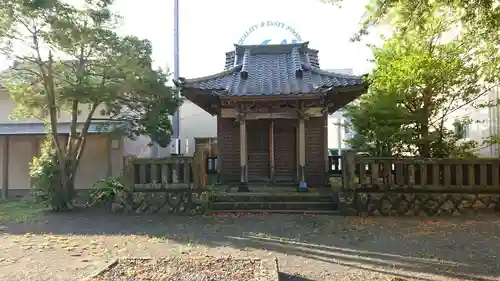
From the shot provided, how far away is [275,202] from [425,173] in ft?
12.3

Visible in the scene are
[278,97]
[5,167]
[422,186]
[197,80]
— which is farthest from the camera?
[5,167]

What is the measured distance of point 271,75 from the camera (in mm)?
12445

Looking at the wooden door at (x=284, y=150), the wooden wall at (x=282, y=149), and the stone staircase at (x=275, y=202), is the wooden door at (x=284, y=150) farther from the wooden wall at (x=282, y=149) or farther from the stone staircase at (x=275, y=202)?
the stone staircase at (x=275, y=202)

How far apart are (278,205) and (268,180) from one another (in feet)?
9.04

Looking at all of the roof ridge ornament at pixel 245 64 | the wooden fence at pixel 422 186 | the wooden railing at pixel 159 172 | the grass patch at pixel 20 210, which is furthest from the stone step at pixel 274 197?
the grass patch at pixel 20 210

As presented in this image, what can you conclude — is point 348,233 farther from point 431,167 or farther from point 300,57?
point 300,57

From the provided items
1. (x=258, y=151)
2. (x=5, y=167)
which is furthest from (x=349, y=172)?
(x=5, y=167)

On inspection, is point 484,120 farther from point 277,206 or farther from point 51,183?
point 51,183

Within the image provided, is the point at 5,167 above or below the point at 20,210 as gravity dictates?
above

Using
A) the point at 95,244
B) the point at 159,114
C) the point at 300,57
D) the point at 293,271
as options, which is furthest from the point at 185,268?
the point at 300,57

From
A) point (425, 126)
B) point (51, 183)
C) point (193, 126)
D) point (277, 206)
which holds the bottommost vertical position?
point (277, 206)

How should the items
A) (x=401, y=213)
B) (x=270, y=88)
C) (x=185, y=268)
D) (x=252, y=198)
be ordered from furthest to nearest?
(x=270, y=88) < (x=252, y=198) < (x=401, y=213) < (x=185, y=268)

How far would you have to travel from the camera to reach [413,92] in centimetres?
984

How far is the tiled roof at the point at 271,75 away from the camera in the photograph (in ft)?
35.1
